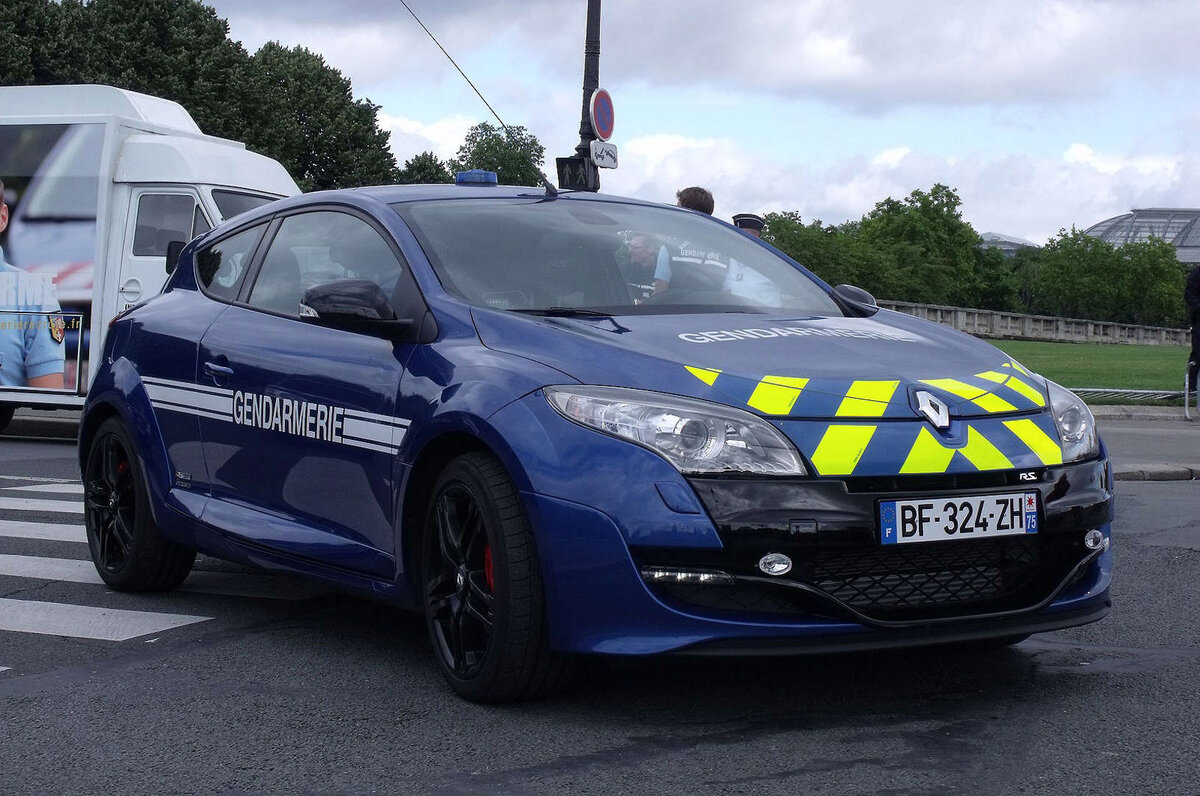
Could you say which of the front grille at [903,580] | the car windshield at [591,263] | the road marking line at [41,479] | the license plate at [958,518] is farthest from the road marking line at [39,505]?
the license plate at [958,518]

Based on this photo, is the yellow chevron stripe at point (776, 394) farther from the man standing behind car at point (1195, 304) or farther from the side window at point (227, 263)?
the man standing behind car at point (1195, 304)

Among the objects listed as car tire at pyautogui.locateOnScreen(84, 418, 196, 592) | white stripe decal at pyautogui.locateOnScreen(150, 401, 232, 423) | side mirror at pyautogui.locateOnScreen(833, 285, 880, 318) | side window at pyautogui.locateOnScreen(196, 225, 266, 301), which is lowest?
car tire at pyautogui.locateOnScreen(84, 418, 196, 592)

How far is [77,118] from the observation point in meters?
14.4

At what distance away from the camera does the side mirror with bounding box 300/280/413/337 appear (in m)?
4.63

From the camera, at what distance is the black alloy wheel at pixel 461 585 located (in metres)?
4.27

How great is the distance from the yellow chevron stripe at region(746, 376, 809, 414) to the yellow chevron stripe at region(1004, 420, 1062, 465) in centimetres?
57

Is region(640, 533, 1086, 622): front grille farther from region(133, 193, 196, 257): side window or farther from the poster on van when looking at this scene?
the poster on van

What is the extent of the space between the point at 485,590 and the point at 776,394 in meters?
0.95

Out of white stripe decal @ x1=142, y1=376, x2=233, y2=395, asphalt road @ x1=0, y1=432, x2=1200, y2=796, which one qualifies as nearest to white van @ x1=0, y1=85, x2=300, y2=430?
white stripe decal @ x1=142, y1=376, x2=233, y2=395

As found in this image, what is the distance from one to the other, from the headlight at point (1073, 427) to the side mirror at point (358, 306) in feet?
6.03

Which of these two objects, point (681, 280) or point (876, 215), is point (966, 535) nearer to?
point (681, 280)

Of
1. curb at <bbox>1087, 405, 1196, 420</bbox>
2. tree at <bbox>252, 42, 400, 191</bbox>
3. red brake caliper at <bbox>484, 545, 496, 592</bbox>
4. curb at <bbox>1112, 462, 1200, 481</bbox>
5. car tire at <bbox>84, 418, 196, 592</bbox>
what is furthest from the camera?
tree at <bbox>252, 42, 400, 191</bbox>

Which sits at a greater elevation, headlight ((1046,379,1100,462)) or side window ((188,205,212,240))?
side window ((188,205,212,240))

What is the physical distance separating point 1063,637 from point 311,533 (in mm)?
2423
